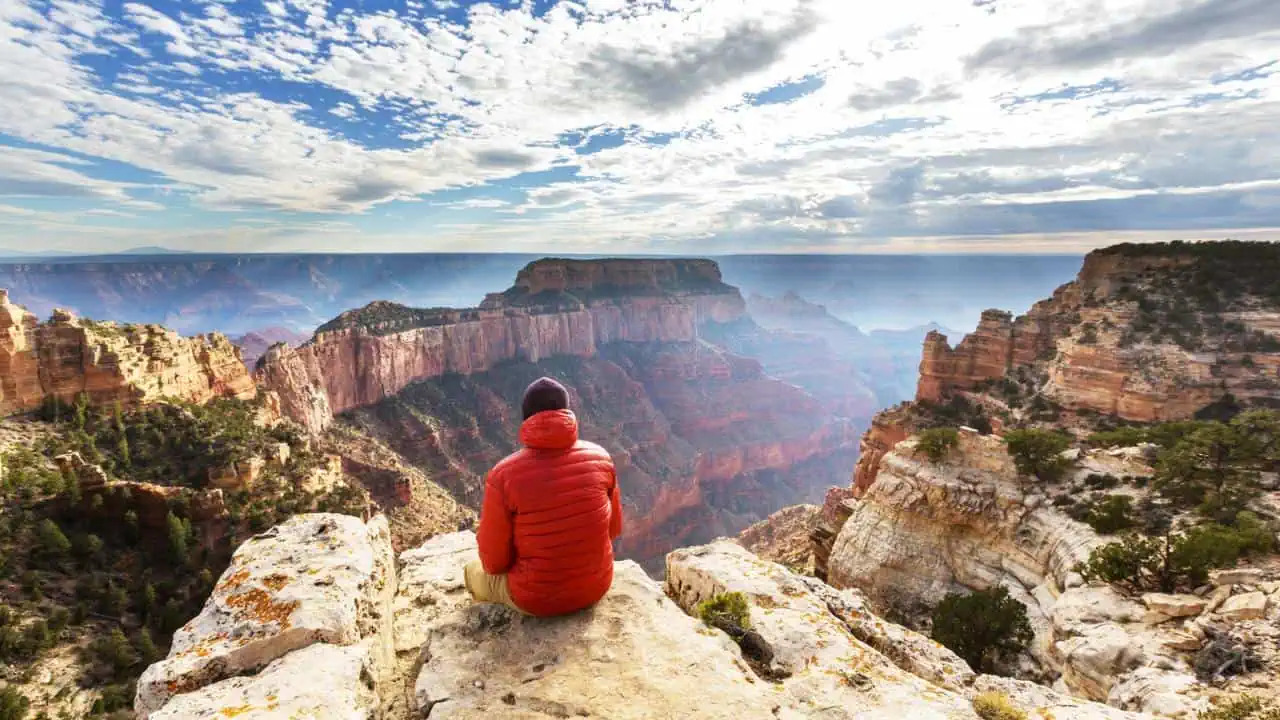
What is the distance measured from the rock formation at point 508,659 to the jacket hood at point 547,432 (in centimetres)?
188

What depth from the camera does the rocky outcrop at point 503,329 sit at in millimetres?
47219

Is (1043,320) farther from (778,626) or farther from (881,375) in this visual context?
(881,375)

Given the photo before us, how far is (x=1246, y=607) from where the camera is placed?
8.24 m

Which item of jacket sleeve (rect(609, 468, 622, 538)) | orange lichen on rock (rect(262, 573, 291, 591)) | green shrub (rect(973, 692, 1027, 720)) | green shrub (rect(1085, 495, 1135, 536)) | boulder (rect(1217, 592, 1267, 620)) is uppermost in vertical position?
jacket sleeve (rect(609, 468, 622, 538))

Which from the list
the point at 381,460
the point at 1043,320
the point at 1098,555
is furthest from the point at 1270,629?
the point at 381,460

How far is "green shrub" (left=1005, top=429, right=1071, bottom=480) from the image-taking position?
16.6 metres

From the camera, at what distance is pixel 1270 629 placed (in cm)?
759

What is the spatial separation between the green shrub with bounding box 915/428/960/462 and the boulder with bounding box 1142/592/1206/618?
904cm

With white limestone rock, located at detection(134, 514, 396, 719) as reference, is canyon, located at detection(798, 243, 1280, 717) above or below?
below

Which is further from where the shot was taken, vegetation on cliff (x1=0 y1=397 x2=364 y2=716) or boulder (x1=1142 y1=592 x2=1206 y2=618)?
vegetation on cliff (x1=0 y1=397 x2=364 y2=716)

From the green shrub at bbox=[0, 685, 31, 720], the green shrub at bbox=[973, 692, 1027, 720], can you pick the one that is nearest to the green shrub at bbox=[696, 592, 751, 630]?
the green shrub at bbox=[973, 692, 1027, 720]

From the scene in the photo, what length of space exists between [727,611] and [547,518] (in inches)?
108

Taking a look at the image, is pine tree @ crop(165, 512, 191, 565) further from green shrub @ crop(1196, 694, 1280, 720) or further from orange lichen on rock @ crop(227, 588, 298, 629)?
green shrub @ crop(1196, 694, 1280, 720)

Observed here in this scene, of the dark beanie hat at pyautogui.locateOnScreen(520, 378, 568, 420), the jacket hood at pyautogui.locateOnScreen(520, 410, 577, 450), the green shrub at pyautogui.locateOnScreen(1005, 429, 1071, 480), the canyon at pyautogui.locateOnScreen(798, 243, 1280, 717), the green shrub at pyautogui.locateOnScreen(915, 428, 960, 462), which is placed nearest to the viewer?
the jacket hood at pyautogui.locateOnScreen(520, 410, 577, 450)
